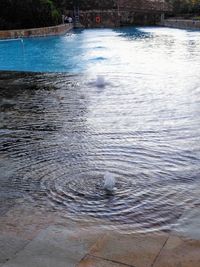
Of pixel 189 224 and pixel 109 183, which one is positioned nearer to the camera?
pixel 189 224

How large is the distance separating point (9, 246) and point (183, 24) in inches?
1581

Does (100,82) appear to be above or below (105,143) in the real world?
above

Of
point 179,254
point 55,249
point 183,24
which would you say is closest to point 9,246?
point 55,249

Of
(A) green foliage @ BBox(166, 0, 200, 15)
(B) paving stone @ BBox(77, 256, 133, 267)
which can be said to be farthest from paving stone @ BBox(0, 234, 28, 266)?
(A) green foliage @ BBox(166, 0, 200, 15)

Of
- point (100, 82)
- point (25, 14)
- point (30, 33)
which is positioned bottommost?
point (100, 82)

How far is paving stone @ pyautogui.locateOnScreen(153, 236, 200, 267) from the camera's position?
11.3 ft

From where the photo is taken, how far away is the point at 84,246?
150 inches

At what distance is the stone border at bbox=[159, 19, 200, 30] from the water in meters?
25.6

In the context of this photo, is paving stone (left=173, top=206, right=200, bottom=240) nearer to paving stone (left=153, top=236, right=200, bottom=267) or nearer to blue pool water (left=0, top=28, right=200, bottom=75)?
paving stone (left=153, top=236, right=200, bottom=267)

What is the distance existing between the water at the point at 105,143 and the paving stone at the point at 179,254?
1.46ft

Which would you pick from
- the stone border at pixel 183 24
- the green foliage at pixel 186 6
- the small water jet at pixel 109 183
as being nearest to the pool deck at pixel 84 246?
the small water jet at pixel 109 183

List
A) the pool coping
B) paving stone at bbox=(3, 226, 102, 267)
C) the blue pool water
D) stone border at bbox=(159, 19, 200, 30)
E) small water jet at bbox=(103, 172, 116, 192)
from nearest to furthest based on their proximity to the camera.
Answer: paving stone at bbox=(3, 226, 102, 267) < small water jet at bbox=(103, 172, 116, 192) < the blue pool water < the pool coping < stone border at bbox=(159, 19, 200, 30)

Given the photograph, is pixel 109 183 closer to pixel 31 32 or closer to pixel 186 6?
pixel 31 32

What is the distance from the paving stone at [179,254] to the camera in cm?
343
